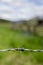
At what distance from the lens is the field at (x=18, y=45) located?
2.52m

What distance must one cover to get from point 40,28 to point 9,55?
3.44 feet

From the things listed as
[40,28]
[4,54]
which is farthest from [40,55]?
[40,28]

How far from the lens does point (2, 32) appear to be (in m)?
3.84

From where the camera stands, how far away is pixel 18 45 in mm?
2998

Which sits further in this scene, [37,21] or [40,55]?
[37,21]

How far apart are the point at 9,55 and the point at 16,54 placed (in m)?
0.12

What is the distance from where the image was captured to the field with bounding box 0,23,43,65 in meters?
2.52

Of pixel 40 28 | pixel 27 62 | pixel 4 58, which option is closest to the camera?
pixel 27 62

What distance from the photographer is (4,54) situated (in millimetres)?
2666

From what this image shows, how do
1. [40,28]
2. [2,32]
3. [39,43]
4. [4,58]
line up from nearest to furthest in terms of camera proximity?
[4,58]
[39,43]
[40,28]
[2,32]

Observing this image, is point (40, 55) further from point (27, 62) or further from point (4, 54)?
point (4, 54)

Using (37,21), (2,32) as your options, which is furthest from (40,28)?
(2,32)

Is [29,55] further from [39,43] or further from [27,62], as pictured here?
[39,43]

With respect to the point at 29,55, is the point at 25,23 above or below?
above
